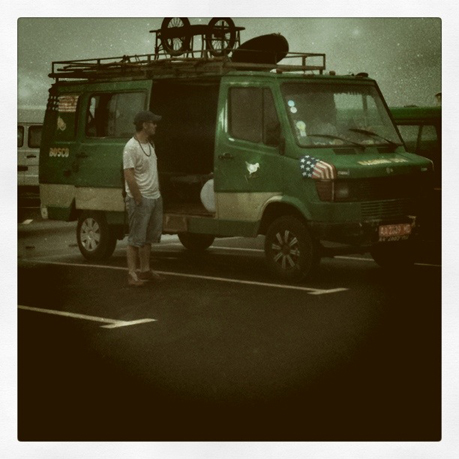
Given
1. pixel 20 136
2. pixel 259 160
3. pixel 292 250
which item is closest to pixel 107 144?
pixel 259 160

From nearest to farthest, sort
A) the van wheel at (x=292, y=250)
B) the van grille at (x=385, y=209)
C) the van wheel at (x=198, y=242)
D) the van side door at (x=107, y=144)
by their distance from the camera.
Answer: the van grille at (x=385, y=209) < the van wheel at (x=292, y=250) < the van side door at (x=107, y=144) < the van wheel at (x=198, y=242)

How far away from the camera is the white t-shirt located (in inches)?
415

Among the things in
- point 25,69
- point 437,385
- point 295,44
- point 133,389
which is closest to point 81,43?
point 25,69

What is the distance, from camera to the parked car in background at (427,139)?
8.59 m

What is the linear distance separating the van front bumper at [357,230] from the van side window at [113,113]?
2393mm

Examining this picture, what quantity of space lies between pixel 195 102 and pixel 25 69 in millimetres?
4241

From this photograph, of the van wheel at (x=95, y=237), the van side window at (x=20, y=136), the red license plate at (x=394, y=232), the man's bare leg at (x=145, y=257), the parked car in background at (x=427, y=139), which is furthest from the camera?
the van wheel at (x=95, y=237)

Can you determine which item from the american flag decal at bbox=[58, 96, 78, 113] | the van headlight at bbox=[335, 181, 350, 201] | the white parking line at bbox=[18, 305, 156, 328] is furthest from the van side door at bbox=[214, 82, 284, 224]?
the white parking line at bbox=[18, 305, 156, 328]

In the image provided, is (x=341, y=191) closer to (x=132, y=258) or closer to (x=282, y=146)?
(x=282, y=146)

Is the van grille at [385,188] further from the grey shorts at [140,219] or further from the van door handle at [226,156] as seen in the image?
the grey shorts at [140,219]

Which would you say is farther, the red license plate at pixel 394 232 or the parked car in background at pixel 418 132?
the red license plate at pixel 394 232

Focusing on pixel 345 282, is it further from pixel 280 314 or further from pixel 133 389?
pixel 133 389

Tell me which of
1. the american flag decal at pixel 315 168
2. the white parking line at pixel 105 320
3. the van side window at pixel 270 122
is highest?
the van side window at pixel 270 122

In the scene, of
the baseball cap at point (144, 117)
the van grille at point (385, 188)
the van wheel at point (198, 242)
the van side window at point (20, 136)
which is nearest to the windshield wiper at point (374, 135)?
the van grille at point (385, 188)
